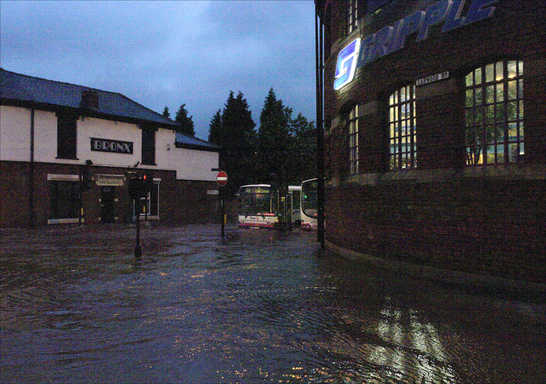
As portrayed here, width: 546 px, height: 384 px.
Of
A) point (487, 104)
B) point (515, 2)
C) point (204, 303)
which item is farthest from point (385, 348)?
point (515, 2)

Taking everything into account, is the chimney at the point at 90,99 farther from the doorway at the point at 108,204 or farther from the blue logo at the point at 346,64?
the blue logo at the point at 346,64

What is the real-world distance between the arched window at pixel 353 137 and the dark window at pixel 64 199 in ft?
71.5

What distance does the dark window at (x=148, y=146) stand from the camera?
33875 millimetres

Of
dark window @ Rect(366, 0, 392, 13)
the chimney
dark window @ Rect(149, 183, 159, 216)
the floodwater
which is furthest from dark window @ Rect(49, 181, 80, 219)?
dark window @ Rect(366, 0, 392, 13)

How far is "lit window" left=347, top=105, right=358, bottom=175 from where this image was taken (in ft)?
43.7

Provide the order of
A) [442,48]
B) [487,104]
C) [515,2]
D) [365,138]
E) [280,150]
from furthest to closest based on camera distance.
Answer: [280,150], [365,138], [442,48], [487,104], [515,2]

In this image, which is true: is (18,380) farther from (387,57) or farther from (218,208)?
(218,208)

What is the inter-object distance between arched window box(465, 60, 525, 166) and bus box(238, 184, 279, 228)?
59.0ft

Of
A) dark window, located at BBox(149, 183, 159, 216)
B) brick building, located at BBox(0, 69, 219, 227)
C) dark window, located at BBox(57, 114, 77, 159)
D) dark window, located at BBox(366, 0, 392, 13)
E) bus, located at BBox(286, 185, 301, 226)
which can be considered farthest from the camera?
dark window, located at BBox(149, 183, 159, 216)

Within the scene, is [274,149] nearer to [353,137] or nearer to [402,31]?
[353,137]

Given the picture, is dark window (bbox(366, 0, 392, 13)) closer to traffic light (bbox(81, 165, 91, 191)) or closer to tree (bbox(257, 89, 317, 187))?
traffic light (bbox(81, 165, 91, 191))

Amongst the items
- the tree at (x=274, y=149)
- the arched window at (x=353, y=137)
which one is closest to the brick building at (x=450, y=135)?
the arched window at (x=353, y=137)

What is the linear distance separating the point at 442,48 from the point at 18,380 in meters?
9.49

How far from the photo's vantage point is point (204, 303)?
24.9ft
